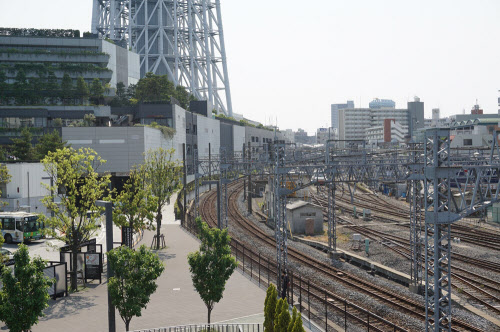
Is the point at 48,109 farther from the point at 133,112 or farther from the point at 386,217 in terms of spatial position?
the point at 386,217

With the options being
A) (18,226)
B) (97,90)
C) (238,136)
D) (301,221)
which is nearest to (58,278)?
(18,226)

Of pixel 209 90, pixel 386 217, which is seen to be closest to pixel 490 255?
pixel 386 217

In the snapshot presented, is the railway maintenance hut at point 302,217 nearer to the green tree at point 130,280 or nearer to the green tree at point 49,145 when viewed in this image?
the green tree at point 130,280

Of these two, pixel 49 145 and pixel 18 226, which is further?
pixel 49 145

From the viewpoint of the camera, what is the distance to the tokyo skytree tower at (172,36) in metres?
148

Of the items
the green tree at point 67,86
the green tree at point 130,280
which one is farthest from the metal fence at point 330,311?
the green tree at point 67,86

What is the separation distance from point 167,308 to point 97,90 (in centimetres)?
7898

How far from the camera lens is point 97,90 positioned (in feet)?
316

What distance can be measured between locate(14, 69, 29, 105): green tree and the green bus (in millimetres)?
60559

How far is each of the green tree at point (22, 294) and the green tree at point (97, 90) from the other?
275 ft

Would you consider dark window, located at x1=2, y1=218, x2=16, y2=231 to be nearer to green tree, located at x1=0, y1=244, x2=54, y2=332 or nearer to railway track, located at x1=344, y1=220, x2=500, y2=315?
green tree, located at x1=0, y1=244, x2=54, y2=332

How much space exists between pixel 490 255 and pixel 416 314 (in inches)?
608

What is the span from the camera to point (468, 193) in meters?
55.6

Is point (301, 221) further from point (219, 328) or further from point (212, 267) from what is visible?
point (212, 267)
